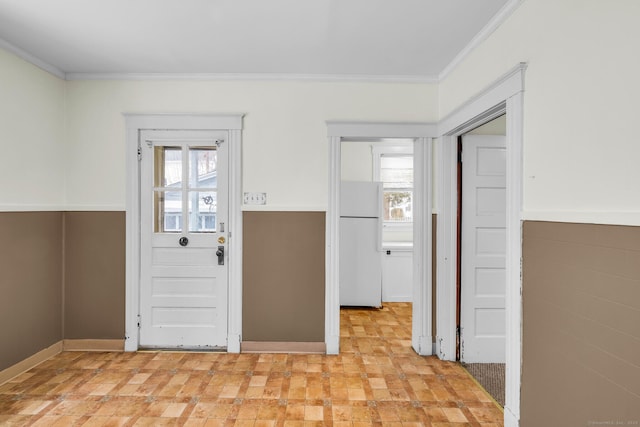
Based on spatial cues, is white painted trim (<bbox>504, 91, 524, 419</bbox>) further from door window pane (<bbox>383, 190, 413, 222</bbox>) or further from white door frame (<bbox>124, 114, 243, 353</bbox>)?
door window pane (<bbox>383, 190, 413, 222</bbox>)

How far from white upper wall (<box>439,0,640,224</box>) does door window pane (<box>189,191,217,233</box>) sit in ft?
8.16

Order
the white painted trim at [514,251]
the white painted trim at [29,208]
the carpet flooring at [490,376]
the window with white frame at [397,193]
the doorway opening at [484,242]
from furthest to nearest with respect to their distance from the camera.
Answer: the window with white frame at [397,193] < the doorway opening at [484,242] < the white painted trim at [29,208] < the carpet flooring at [490,376] < the white painted trim at [514,251]

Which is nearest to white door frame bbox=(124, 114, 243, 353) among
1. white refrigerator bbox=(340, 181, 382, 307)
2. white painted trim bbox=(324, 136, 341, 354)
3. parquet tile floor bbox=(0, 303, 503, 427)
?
parquet tile floor bbox=(0, 303, 503, 427)

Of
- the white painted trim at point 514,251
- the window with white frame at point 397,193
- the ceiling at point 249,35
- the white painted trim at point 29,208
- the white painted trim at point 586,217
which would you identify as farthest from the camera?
the window with white frame at point 397,193

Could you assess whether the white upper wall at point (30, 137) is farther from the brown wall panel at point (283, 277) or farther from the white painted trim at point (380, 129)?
the white painted trim at point (380, 129)

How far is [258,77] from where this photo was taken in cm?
329

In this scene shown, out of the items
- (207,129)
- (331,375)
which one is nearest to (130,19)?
(207,129)

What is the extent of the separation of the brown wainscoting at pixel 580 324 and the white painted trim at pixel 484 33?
1.26 meters

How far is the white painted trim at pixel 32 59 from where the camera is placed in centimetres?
268

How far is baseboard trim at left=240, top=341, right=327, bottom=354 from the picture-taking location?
3326mm

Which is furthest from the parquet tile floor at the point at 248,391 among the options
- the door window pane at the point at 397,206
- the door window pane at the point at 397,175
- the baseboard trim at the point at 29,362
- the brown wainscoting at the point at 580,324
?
the door window pane at the point at 397,175

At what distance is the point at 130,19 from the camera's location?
2.36 m

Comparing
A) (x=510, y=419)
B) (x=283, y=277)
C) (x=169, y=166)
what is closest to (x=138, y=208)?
(x=169, y=166)

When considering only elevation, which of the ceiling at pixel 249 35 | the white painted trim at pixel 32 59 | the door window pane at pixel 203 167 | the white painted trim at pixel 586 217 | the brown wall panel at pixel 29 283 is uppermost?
the ceiling at pixel 249 35
